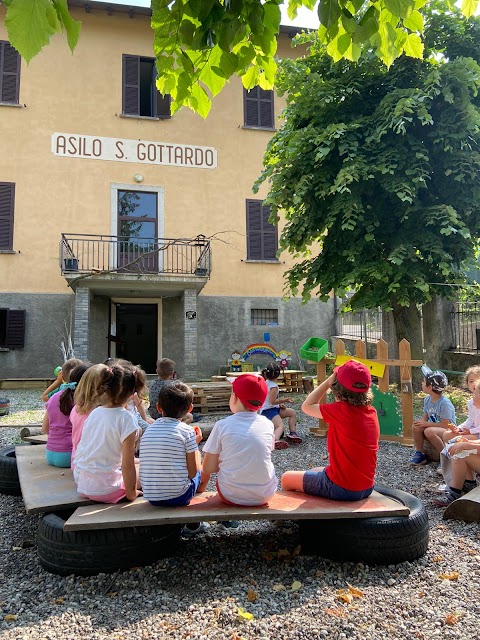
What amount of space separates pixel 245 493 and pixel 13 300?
13.0 m

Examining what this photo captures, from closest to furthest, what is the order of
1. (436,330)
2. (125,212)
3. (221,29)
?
(221,29)
(436,330)
(125,212)

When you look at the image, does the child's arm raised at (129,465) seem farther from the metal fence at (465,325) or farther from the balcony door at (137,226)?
the balcony door at (137,226)

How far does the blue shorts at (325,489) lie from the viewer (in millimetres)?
3105

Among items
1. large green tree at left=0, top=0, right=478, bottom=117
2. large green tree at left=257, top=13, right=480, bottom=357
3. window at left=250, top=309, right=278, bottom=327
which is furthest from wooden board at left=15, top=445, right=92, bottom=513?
window at left=250, top=309, right=278, bottom=327

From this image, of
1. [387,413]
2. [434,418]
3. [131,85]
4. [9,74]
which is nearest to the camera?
[434,418]

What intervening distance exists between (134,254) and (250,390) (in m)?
12.3

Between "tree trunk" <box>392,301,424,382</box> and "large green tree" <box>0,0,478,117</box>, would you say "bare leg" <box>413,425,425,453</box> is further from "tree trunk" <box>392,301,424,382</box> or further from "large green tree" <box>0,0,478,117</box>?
"tree trunk" <box>392,301,424,382</box>

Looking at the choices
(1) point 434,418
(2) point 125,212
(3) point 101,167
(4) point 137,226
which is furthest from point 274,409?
(3) point 101,167

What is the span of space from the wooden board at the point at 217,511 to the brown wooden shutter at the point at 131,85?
14.6 meters

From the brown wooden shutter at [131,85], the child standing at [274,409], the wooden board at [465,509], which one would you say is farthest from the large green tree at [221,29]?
the brown wooden shutter at [131,85]

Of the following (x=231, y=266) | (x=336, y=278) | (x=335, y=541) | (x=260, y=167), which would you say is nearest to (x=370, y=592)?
(x=335, y=541)

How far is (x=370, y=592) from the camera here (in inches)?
102

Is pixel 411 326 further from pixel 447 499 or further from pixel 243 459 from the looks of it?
pixel 243 459

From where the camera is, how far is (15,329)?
13.9 metres
